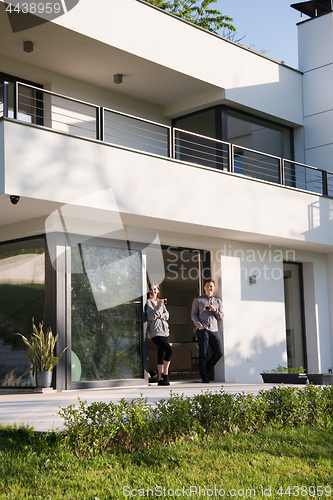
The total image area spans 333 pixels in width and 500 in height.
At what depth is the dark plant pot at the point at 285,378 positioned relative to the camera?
1023cm

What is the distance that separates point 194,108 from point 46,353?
6.51 m

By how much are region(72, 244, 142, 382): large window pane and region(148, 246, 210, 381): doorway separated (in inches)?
50.4

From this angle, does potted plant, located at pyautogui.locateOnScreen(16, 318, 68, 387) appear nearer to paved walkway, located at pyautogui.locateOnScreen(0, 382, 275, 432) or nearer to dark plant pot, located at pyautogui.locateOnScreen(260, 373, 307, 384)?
paved walkway, located at pyautogui.locateOnScreen(0, 382, 275, 432)

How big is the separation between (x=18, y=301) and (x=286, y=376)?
5.02 meters

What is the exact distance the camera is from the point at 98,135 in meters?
8.99

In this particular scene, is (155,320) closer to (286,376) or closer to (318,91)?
(286,376)

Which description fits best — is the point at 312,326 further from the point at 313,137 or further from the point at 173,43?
the point at 173,43

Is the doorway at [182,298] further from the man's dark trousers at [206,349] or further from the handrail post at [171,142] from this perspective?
the handrail post at [171,142]

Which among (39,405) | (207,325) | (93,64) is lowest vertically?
(39,405)

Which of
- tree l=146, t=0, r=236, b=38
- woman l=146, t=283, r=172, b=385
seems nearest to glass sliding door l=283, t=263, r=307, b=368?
woman l=146, t=283, r=172, b=385

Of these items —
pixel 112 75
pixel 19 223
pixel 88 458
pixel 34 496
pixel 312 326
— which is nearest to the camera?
pixel 34 496

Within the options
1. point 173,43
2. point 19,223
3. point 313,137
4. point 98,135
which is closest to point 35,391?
point 19,223

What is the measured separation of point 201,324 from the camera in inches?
426

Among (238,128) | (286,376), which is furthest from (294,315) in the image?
(238,128)
